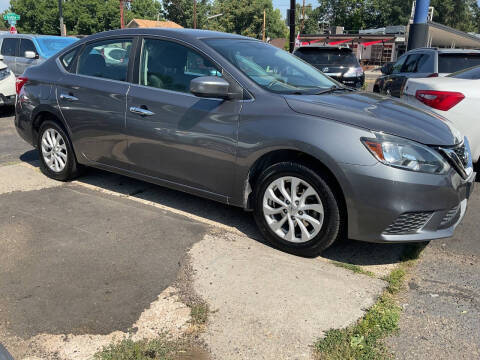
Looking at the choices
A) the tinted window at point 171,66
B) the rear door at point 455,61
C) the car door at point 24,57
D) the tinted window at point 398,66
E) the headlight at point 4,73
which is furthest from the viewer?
the car door at point 24,57

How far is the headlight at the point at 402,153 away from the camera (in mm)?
3148

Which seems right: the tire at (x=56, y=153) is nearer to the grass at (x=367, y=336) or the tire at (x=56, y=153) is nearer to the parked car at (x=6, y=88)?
the grass at (x=367, y=336)

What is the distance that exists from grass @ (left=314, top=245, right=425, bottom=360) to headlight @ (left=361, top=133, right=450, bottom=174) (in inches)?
33.0

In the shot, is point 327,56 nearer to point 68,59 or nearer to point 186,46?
point 68,59

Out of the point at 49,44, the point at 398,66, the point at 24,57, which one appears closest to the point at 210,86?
the point at 398,66

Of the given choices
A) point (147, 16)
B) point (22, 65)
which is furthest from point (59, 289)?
point (147, 16)

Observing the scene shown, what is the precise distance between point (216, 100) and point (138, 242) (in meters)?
1.31

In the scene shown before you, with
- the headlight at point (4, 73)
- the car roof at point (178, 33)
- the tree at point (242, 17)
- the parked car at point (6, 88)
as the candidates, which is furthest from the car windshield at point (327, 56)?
the tree at point (242, 17)

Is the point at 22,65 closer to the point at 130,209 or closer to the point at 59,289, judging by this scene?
the point at 130,209

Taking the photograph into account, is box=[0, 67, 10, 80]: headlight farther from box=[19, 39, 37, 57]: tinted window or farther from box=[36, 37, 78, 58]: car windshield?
box=[19, 39, 37, 57]: tinted window

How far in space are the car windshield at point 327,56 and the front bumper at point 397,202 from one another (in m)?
8.47

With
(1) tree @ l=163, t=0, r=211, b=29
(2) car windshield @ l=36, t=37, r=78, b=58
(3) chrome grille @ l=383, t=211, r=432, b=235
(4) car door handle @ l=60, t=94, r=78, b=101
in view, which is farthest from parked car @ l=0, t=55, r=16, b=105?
(1) tree @ l=163, t=0, r=211, b=29

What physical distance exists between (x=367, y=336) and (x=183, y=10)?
77.0 meters

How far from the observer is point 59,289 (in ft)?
10.1
